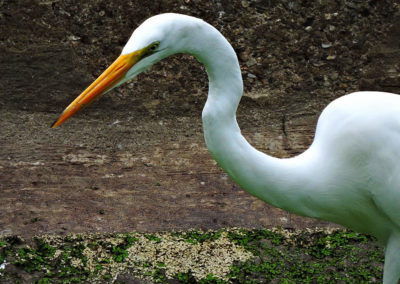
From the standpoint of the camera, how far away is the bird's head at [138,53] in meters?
1.83

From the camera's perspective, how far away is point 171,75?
4.51 meters

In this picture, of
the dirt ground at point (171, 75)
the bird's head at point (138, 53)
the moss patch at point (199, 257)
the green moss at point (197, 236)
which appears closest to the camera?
the bird's head at point (138, 53)

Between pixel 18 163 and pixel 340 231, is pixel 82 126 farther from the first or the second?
pixel 340 231

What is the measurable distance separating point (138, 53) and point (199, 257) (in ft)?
4.97

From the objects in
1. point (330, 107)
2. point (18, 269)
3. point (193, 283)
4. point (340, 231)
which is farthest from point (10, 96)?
point (330, 107)

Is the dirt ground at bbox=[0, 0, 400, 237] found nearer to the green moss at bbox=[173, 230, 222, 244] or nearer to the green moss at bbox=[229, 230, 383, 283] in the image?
the green moss at bbox=[173, 230, 222, 244]

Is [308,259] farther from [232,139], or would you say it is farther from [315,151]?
[232,139]

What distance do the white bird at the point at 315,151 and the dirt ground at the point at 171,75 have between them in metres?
1.71

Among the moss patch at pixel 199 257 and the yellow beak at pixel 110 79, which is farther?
the moss patch at pixel 199 257

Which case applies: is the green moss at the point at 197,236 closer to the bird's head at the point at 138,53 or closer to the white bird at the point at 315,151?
the white bird at the point at 315,151

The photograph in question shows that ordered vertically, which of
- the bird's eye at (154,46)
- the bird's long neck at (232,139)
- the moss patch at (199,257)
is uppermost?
the bird's eye at (154,46)

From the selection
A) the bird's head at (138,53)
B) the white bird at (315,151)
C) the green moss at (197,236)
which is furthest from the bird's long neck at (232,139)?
the green moss at (197,236)

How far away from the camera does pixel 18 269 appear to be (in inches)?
114

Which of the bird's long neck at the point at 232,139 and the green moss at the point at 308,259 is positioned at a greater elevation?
the bird's long neck at the point at 232,139
